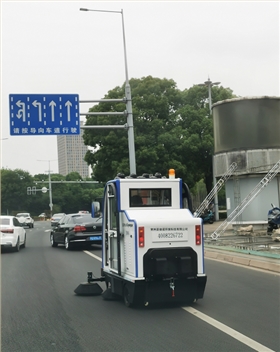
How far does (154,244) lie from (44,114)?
605 inches

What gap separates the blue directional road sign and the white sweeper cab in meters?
13.7

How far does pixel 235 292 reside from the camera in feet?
36.7

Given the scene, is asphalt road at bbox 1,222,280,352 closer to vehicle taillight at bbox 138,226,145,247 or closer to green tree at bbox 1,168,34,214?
vehicle taillight at bbox 138,226,145,247

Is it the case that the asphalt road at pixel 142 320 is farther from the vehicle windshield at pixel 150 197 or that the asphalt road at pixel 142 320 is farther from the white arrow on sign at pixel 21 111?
the white arrow on sign at pixel 21 111

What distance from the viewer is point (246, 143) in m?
29.3

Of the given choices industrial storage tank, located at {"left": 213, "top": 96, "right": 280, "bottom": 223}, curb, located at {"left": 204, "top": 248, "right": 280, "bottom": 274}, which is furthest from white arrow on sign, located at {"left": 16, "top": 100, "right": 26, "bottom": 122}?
industrial storage tank, located at {"left": 213, "top": 96, "right": 280, "bottom": 223}

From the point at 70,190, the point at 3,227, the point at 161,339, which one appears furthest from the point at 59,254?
the point at 70,190

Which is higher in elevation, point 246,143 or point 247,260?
point 246,143

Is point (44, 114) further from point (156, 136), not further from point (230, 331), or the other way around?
point (156, 136)

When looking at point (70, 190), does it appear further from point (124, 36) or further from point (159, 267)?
point (159, 267)

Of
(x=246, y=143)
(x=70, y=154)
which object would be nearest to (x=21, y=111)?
(x=246, y=143)

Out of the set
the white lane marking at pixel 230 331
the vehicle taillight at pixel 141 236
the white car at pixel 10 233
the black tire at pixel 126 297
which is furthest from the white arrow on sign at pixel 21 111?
the white lane marking at pixel 230 331

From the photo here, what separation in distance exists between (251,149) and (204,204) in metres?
3.85

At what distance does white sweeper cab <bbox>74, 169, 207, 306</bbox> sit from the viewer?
920 cm
